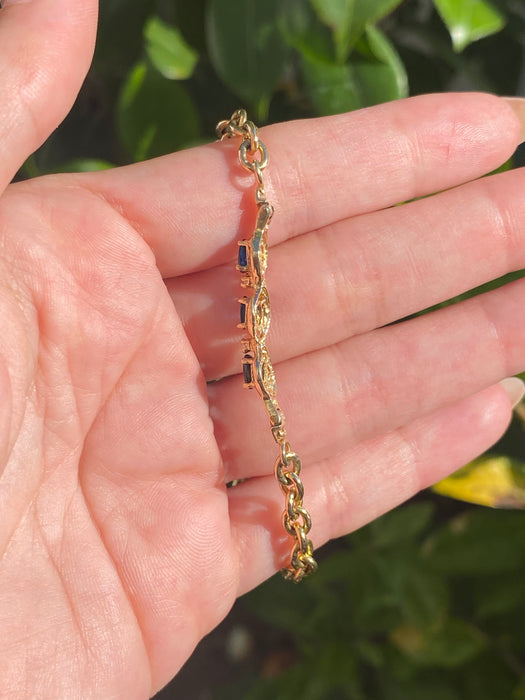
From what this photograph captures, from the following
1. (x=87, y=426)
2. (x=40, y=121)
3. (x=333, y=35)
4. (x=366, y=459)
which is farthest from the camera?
(x=366, y=459)

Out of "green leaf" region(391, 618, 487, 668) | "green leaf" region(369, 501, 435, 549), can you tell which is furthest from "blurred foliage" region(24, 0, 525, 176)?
"green leaf" region(391, 618, 487, 668)

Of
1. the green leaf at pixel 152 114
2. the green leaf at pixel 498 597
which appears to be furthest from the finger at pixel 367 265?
the green leaf at pixel 498 597

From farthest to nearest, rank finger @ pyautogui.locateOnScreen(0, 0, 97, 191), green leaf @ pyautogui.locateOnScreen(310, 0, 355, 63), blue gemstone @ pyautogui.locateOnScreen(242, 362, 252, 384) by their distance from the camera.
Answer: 1. blue gemstone @ pyautogui.locateOnScreen(242, 362, 252, 384)
2. green leaf @ pyautogui.locateOnScreen(310, 0, 355, 63)
3. finger @ pyautogui.locateOnScreen(0, 0, 97, 191)

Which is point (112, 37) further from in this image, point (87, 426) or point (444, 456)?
point (444, 456)

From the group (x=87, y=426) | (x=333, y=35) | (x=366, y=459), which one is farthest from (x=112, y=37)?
(x=366, y=459)

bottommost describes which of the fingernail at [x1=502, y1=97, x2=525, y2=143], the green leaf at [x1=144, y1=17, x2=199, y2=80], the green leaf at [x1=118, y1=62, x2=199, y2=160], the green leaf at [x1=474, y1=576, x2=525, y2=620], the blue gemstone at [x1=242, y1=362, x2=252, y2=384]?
the green leaf at [x1=474, y1=576, x2=525, y2=620]

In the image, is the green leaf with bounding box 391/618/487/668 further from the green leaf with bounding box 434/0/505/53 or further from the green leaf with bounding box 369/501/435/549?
the green leaf with bounding box 434/0/505/53

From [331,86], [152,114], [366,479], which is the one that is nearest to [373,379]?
[366,479]
